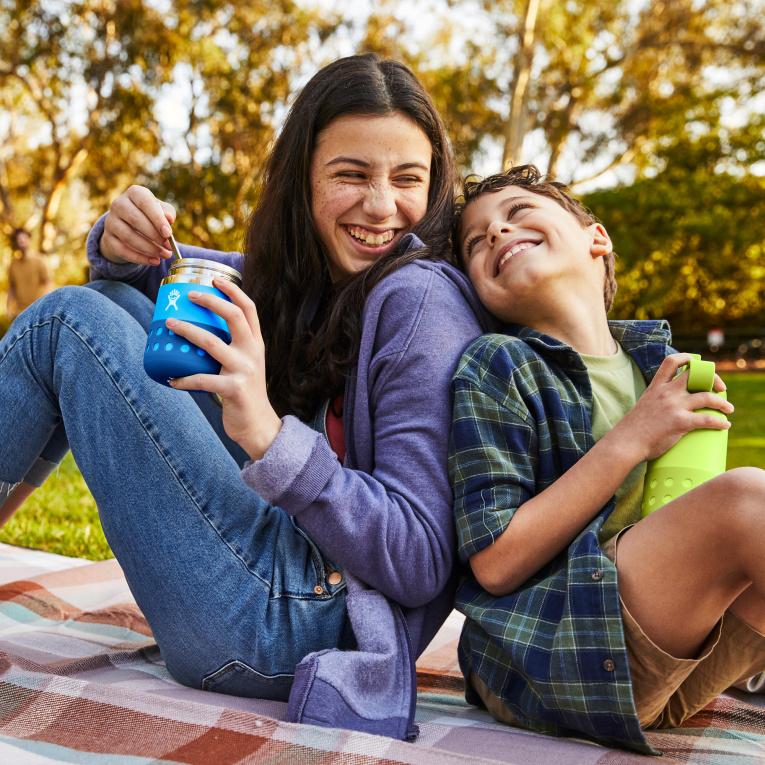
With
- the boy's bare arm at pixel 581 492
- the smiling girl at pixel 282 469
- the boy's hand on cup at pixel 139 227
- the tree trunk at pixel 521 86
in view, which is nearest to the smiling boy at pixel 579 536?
the boy's bare arm at pixel 581 492

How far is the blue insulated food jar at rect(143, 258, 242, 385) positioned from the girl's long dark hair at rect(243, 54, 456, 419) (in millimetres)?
553

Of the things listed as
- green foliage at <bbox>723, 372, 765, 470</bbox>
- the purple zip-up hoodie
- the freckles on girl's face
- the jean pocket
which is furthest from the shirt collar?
green foliage at <bbox>723, 372, 765, 470</bbox>

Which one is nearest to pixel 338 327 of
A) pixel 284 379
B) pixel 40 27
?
pixel 284 379

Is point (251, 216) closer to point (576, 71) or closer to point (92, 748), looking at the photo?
point (92, 748)

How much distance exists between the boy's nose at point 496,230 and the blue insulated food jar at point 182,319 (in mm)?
771

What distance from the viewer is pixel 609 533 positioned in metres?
1.68

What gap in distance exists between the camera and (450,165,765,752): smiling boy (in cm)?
141

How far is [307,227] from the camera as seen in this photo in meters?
2.28

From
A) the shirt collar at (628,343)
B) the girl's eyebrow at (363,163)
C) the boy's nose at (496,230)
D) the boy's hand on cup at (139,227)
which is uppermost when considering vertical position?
the girl's eyebrow at (363,163)

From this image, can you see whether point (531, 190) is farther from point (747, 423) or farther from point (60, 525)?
point (747, 423)

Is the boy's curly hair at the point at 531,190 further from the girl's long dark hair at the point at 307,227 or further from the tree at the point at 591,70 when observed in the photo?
the tree at the point at 591,70

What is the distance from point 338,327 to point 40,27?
16751mm

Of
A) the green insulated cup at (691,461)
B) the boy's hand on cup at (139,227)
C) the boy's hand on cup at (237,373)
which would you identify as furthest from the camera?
the boy's hand on cup at (139,227)

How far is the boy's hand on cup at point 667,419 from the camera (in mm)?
1548
